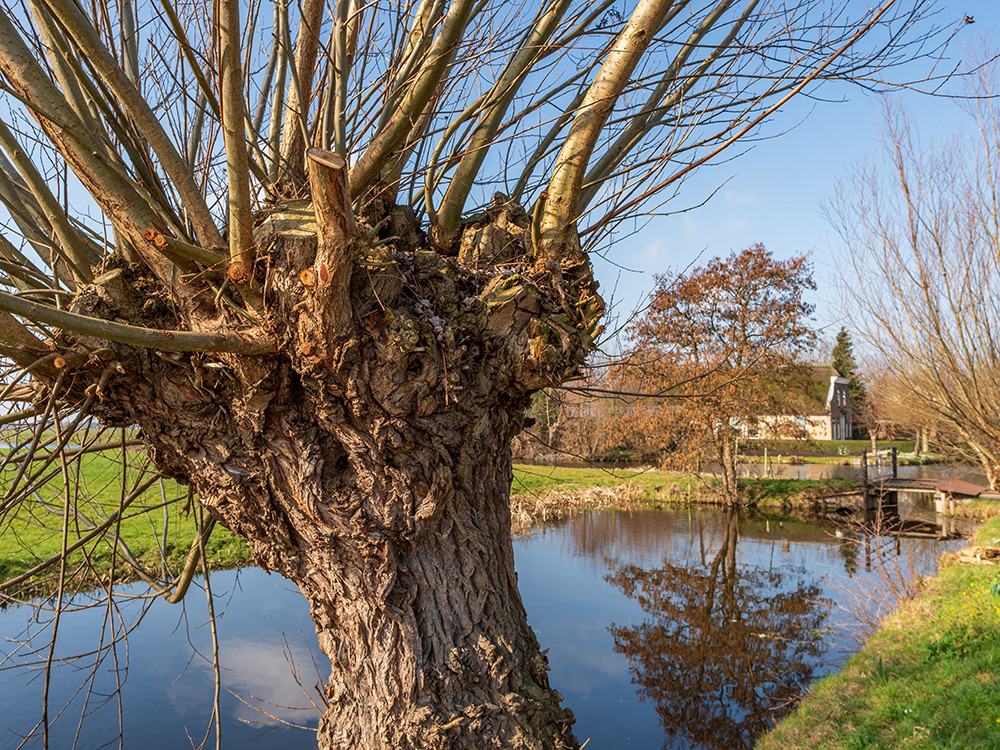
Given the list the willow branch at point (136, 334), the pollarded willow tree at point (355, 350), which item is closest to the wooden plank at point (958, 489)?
the pollarded willow tree at point (355, 350)

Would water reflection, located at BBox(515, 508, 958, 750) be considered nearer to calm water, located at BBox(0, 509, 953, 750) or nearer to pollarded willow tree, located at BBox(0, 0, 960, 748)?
calm water, located at BBox(0, 509, 953, 750)

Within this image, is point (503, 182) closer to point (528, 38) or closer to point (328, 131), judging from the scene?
point (528, 38)

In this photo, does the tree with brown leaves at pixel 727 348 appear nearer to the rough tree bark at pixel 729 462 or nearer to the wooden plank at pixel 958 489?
the rough tree bark at pixel 729 462

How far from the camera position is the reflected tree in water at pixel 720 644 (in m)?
6.07

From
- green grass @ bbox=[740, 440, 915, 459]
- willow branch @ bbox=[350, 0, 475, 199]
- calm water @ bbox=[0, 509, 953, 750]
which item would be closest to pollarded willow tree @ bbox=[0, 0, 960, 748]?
willow branch @ bbox=[350, 0, 475, 199]

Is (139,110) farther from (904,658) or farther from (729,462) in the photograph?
(729,462)

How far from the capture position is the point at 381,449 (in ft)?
6.77

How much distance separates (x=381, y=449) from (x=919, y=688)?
195 inches

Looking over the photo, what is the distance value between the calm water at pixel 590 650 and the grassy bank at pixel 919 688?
35.4 inches

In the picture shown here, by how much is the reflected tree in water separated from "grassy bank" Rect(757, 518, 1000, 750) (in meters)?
0.79

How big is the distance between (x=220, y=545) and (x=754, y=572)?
9006mm

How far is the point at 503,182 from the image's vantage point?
2971 mm

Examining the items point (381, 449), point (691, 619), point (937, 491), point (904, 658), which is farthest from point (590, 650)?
point (937, 491)

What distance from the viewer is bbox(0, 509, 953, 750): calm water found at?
18.8 ft
